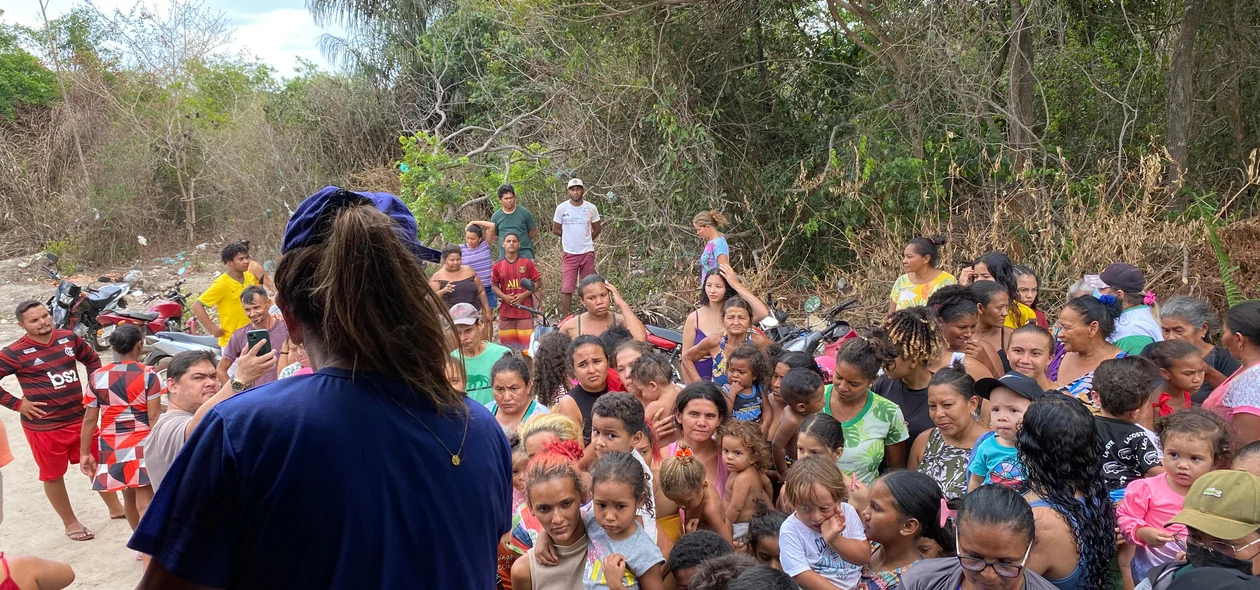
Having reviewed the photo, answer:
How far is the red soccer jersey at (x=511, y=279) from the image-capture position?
28.0ft

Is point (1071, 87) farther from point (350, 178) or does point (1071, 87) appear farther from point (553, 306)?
point (350, 178)

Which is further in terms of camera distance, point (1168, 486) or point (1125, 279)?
point (1125, 279)

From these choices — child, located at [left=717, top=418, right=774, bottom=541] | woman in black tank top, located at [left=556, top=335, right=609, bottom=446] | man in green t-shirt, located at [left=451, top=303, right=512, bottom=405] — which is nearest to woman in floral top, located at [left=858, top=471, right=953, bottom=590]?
child, located at [left=717, top=418, right=774, bottom=541]

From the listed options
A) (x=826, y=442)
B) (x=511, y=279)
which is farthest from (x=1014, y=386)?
(x=511, y=279)

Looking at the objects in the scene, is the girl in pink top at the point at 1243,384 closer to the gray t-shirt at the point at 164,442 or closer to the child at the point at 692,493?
the child at the point at 692,493

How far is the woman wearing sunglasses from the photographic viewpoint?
250cm

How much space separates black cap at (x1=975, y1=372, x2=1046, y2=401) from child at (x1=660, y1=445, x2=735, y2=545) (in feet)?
4.29

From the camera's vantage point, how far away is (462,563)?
4.79ft

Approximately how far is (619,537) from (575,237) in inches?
269

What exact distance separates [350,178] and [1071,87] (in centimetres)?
1306

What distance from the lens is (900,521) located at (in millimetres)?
3211

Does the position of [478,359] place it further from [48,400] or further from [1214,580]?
[1214,580]

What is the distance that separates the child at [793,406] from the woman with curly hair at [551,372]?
1.31 meters

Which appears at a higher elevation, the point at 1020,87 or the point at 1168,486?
the point at 1020,87
